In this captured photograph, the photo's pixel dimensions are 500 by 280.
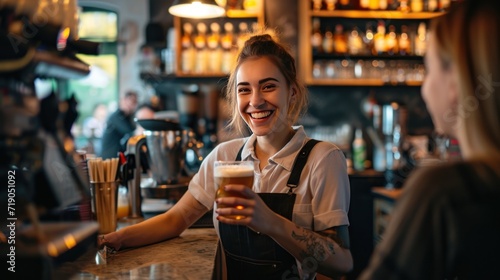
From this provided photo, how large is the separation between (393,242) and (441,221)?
0.09 m

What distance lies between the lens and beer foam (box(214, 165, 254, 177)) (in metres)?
1.58

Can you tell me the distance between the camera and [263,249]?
6.03ft

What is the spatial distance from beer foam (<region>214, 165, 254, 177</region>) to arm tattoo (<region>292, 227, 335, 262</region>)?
0.85 feet

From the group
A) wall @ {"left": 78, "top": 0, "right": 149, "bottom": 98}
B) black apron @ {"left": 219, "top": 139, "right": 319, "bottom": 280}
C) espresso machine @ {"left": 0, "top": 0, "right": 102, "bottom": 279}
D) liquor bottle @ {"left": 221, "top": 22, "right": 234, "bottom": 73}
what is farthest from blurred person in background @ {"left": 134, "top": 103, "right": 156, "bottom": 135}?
espresso machine @ {"left": 0, "top": 0, "right": 102, "bottom": 279}

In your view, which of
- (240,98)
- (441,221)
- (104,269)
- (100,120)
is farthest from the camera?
(100,120)

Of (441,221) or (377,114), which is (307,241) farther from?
(377,114)

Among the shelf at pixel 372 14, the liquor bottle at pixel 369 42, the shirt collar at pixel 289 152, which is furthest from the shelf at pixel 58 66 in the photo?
the liquor bottle at pixel 369 42

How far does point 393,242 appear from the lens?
2.93 ft

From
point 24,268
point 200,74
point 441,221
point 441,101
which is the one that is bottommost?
point 24,268

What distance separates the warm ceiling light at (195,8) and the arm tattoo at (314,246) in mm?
1827

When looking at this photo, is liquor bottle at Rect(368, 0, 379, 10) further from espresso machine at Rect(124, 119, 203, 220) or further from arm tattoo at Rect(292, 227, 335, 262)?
arm tattoo at Rect(292, 227, 335, 262)

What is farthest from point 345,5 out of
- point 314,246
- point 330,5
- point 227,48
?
point 314,246

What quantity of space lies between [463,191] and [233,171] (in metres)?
0.83

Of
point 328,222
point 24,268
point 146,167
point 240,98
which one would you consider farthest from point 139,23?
point 24,268
